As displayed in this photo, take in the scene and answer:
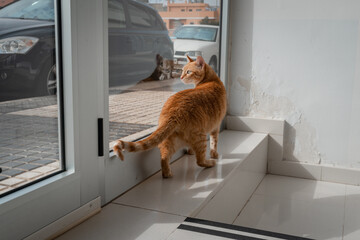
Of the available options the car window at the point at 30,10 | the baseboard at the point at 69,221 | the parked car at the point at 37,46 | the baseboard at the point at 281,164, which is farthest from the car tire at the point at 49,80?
the baseboard at the point at 281,164

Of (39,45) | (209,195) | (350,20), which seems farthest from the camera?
(350,20)

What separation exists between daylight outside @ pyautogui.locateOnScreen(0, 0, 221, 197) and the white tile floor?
11.2 inches

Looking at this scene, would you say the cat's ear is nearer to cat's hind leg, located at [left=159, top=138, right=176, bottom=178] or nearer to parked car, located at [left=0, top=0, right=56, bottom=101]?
cat's hind leg, located at [left=159, top=138, right=176, bottom=178]

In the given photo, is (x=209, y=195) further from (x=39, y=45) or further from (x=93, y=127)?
(x=39, y=45)

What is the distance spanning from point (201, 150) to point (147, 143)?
423mm

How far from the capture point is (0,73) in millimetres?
1101

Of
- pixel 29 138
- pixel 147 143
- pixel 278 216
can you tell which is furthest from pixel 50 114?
pixel 278 216

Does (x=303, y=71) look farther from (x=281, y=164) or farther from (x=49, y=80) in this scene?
(x=49, y=80)

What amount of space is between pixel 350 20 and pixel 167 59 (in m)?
1.31

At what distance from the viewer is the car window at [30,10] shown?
1.10 m

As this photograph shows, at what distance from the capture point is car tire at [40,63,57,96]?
1.27 metres

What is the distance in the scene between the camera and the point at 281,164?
2.93 meters

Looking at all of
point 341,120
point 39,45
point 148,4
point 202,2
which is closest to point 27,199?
point 39,45

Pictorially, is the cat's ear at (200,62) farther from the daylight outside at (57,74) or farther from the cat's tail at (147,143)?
the cat's tail at (147,143)
